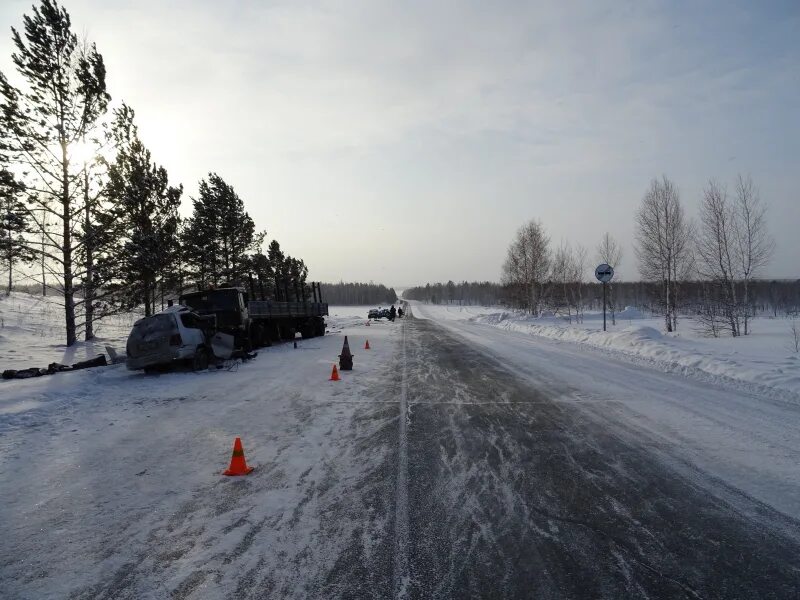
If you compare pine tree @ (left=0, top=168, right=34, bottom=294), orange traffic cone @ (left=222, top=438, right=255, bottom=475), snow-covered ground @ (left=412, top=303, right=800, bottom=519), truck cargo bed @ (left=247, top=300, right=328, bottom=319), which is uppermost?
pine tree @ (left=0, top=168, right=34, bottom=294)

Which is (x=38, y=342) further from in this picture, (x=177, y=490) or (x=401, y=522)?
(x=401, y=522)

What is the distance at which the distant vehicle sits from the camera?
12.7m

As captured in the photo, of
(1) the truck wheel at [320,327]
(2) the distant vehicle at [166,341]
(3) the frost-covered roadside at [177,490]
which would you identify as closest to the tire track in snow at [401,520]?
A: (3) the frost-covered roadside at [177,490]

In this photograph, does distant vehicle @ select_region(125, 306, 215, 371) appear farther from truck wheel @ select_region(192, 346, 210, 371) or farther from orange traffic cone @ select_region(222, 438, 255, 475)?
orange traffic cone @ select_region(222, 438, 255, 475)

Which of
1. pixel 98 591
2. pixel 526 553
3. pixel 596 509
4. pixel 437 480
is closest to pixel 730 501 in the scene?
pixel 596 509

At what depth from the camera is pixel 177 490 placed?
4.75 m

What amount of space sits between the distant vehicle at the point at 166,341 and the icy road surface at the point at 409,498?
3808 millimetres

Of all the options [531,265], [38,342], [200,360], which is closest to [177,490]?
[200,360]

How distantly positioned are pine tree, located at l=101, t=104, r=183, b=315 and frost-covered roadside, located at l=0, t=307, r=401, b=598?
10470mm

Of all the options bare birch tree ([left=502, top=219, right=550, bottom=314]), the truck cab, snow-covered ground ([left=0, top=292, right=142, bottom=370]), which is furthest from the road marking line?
bare birch tree ([left=502, top=219, right=550, bottom=314])

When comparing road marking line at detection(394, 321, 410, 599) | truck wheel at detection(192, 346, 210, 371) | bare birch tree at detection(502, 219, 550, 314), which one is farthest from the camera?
bare birch tree at detection(502, 219, 550, 314)

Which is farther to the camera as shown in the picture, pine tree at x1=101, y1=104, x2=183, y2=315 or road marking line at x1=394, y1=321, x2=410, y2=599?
pine tree at x1=101, y1=104, x2=183, y2=315

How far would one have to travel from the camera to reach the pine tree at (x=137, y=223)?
61.9ft

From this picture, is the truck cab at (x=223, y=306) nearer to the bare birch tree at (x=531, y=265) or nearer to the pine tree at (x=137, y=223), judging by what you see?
the pine tree at (x=137, y=223)
